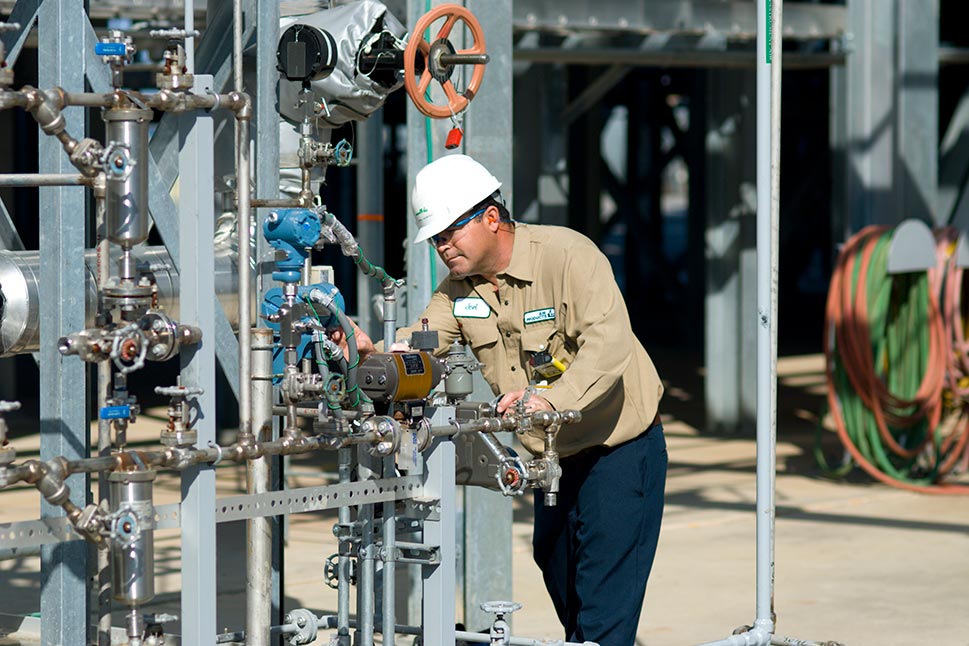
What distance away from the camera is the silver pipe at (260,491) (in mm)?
3508

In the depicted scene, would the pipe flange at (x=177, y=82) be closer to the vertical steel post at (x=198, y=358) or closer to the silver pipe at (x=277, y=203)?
the vertical steel post at (x=198, y=358)

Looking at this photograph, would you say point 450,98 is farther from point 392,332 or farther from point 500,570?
point 500,570

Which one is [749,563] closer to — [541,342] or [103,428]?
[541,342]

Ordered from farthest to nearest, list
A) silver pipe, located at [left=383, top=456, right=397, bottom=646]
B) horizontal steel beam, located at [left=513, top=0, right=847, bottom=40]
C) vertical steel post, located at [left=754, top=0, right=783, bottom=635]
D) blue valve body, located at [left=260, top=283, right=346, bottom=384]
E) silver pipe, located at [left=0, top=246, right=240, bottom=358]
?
1. horizontal steel beam, located at [left=513, top=0, right=847, bottom=40]
2. vertical steel post, located at [left=754, top=0, right=783, bottom=635]
3. silver pipe, located at [left=0, top=246, right=240, bottom=358]
4. silver pipe, located at [left=383, top=456, right=397, bottom=646]
5. blue valve body, located at [left=260, top=283, right=346, bottom=384]

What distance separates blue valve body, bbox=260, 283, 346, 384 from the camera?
12.0ft

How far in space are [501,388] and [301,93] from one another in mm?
942

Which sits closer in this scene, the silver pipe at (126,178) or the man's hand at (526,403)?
the silver pipe at (126,178)

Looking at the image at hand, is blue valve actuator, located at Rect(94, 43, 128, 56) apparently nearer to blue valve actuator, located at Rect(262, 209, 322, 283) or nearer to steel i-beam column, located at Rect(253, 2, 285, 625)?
blue valve actuator, located at Rect(262, 209, 322, 283)

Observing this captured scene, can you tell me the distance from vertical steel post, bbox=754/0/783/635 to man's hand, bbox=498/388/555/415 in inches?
39.7

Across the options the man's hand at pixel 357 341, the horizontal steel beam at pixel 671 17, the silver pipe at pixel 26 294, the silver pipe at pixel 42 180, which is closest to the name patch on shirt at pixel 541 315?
the man's hand at pixel 357 341

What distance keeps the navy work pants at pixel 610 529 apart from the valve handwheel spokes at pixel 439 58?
103 centimetres

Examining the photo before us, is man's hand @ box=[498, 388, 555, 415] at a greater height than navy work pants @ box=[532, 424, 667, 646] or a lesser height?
greater

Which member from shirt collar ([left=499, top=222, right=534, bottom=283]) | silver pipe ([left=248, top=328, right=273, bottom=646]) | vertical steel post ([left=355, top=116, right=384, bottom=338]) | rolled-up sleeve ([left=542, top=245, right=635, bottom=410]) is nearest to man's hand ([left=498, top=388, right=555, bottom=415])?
rolled-up sleeve ([left=542, top=245, right=635, bottom=410])

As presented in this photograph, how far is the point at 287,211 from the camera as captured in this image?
3.90 metres
